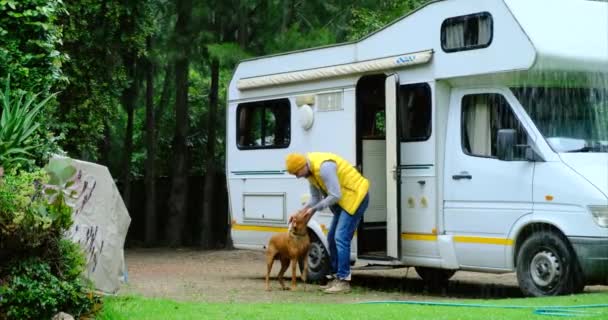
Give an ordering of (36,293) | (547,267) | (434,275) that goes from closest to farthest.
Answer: (36,293) < (547,267) < (434,275)

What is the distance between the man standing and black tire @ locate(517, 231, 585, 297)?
209 cm

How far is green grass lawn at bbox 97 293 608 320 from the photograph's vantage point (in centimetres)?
907

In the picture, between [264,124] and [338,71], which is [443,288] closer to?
[338,71]

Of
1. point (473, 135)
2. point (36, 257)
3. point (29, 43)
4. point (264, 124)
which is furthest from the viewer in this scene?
point (264, 124)

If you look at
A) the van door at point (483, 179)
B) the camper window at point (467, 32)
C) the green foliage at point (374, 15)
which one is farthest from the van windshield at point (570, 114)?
the green foliage at point (374, 15)

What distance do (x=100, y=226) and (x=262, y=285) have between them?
3468 mm

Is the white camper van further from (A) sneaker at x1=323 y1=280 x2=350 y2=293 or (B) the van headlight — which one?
(A) sneaker at x1=323 y1=280 x2=350 y2=293

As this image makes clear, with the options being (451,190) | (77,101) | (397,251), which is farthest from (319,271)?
(77,101)

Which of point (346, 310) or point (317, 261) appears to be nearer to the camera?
point (346, 310)

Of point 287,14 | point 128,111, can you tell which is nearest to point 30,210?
point 287,14

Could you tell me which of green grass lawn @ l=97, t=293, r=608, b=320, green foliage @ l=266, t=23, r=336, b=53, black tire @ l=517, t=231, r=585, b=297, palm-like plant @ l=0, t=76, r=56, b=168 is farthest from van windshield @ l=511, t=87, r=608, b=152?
green foliage @ l=266, t=23, r=336, b=53

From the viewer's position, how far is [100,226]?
10.9 m

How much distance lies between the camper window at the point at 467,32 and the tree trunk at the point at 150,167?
542 inches

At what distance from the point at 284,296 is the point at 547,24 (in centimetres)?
425
